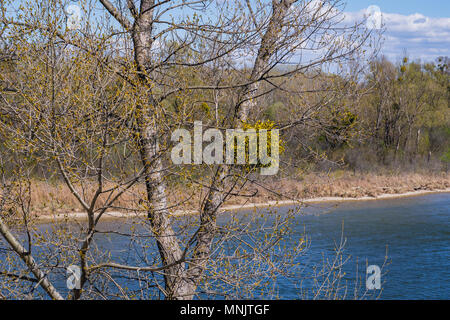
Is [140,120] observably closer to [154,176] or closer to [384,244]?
[154,176]

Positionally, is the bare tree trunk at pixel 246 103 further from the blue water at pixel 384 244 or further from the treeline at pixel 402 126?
the treeline at pixel 402 126

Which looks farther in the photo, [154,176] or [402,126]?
[402,126]

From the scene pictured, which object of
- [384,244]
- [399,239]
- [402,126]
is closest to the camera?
[384,244]

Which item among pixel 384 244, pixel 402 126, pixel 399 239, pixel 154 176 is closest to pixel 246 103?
pixel 154 176

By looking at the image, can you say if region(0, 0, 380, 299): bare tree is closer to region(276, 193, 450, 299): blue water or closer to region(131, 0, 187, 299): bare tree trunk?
region(131, 0, 187, 299): bare tree trunk

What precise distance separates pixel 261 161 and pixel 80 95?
1970 millimetres

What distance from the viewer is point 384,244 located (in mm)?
17266

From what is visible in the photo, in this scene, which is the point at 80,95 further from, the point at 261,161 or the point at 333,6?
the point at 333,6

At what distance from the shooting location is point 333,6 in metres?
7.63

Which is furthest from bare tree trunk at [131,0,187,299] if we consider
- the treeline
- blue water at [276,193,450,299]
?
the treeline

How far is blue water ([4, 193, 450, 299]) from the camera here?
40.3ft

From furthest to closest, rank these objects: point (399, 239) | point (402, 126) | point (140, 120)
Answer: point (402, 126)
point (399, 239)
point (140, 120)

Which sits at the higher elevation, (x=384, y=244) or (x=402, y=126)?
(x=402, y=126)

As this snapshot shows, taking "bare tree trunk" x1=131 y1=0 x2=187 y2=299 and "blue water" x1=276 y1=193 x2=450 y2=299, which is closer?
"bare tree trunk" x1=131 y1=0 x2=187 y2=299
